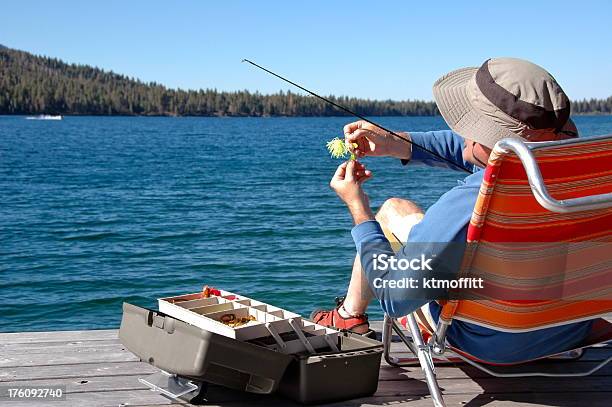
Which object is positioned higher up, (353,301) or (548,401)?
(353,301)

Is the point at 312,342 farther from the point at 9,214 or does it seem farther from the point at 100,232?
the point at 9,214

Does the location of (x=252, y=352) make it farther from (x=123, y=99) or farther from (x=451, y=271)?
(x=123, y=99)

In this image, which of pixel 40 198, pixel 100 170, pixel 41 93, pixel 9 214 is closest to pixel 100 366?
pixel 9 214

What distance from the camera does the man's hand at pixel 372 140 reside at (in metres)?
3.16

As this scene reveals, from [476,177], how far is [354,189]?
41 centimetres

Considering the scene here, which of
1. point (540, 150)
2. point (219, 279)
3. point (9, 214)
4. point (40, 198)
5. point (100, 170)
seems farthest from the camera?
point (100, 170)

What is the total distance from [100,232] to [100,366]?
12.8 m

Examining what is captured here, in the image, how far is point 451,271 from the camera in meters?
2.36

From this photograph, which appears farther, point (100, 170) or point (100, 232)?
point (100, 170)

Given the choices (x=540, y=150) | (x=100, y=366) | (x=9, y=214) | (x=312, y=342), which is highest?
(x=540, y=150)

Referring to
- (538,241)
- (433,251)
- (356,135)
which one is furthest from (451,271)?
(356,135)

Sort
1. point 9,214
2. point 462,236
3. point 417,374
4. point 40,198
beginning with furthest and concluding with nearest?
point 40,198
point 9,214
point 417,374
point 462,236

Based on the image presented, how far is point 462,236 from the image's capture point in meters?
2.32

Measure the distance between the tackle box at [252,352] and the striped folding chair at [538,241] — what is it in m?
0.28
